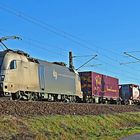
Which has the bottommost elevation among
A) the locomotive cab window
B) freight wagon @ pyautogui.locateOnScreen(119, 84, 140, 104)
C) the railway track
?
the railway track

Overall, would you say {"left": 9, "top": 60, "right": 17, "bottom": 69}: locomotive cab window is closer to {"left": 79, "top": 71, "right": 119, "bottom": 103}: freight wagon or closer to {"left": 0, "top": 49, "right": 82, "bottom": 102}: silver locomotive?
{"left": 0, "top": 49, "right": 82, "bottom": 102}: silver locomotive

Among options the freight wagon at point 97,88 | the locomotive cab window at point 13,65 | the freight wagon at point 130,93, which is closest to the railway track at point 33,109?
the locomotive cab window at point 13,65

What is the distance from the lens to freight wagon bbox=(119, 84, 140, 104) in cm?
→ 5319

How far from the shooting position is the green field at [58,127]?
1436 cm

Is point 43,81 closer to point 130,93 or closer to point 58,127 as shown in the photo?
point 58,127

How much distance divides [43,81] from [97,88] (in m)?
14.8

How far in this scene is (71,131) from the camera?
17.6 meters

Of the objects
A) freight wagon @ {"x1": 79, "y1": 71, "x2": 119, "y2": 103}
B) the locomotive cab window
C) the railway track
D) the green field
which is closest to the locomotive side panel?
the locomotive cab window

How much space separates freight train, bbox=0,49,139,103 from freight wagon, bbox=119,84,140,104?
8.81m

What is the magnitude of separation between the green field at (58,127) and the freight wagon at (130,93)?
29.7 metres

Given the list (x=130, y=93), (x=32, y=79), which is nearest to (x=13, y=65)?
(x=32, y=79)

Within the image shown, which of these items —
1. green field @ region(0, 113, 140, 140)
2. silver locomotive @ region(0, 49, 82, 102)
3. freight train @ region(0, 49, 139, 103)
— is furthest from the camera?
freight train @ region(0, 49, 139, 103)

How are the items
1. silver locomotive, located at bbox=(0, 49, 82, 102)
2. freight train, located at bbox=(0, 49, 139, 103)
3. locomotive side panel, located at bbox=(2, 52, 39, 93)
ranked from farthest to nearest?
freight train, located at bbox=(0, 49, 139, 103) < silver locomotive, located at bbox=(0, 49, 82, 102) < locomotive side panel, located at bbox=(2, 52, 39, 93)

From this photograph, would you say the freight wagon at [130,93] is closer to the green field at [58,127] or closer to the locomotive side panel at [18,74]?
the locomotive side panel at [18,74]
